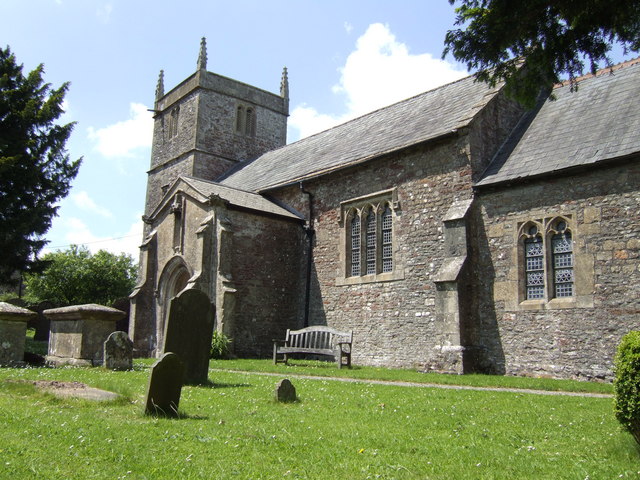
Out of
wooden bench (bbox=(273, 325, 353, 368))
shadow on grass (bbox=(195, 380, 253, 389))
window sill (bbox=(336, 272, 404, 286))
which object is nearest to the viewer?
shadow on grass (bbox=(195, 380, 253, 389))

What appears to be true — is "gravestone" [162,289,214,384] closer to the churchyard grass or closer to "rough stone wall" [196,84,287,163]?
the churchyard grass

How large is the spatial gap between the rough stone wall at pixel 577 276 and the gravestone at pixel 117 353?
27.9ft

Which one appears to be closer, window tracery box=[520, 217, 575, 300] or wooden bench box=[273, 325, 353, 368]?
window tracery box=[520, 217, 575, 300]

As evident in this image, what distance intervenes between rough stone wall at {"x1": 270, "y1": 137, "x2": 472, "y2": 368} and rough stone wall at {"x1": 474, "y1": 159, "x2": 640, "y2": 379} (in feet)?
4.27

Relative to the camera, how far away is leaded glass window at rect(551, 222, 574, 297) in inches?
515

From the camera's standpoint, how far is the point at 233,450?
204 inches

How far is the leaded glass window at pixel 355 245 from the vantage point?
1798 cm

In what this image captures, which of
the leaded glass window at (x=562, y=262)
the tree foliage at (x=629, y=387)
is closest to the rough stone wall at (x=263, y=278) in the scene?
the leaded glass window at (x=562, y=262)

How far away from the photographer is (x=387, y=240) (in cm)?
1719

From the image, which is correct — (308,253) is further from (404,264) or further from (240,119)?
(240,119)

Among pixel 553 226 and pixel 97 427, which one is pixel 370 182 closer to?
pixel 553 226

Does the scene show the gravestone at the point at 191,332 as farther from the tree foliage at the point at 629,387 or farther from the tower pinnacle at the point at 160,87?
the tower pinnacle at the point at 160,87

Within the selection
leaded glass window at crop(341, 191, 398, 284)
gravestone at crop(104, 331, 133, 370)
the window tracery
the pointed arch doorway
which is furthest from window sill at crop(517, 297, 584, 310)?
the pointed arch doorway

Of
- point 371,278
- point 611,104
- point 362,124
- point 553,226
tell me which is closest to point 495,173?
point 553,226
